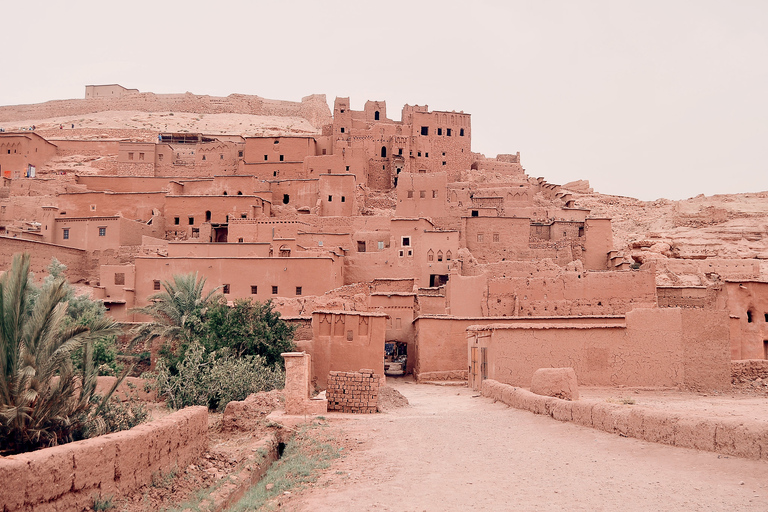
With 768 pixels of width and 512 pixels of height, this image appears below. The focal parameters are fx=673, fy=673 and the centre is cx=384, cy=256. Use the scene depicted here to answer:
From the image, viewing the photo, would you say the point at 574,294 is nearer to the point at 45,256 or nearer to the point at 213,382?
the point at 213,382

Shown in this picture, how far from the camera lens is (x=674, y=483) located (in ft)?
20.8

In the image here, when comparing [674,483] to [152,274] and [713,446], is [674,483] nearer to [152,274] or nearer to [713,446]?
[713,446]

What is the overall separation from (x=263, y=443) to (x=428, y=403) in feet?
19.6

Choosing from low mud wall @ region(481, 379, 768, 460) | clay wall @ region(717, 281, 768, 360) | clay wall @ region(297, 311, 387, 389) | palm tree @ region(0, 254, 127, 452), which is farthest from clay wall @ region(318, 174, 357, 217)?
palm tree @ region(0, 254, 127, 452)

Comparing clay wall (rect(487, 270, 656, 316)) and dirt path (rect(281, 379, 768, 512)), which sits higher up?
clay wall (rect(487, 270, 656, 316))

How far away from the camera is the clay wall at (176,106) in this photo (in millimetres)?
70312

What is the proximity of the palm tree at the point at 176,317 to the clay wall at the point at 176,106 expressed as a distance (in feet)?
162

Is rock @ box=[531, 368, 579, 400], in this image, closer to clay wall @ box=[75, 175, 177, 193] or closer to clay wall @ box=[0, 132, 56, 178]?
clay wall @ box=[75, 175, 177, 193]

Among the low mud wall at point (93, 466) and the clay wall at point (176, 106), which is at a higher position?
the clay wall at point (176, 106)

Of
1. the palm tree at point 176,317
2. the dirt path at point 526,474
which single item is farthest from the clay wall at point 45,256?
the dirt path at point 526,474

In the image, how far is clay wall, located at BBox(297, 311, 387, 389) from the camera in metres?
17.2

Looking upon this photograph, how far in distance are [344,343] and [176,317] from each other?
24.1 feet

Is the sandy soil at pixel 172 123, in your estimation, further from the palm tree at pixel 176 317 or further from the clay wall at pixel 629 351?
the clay wall at pixel 629 351

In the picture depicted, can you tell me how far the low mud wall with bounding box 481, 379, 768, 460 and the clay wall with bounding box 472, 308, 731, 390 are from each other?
5.02 m
